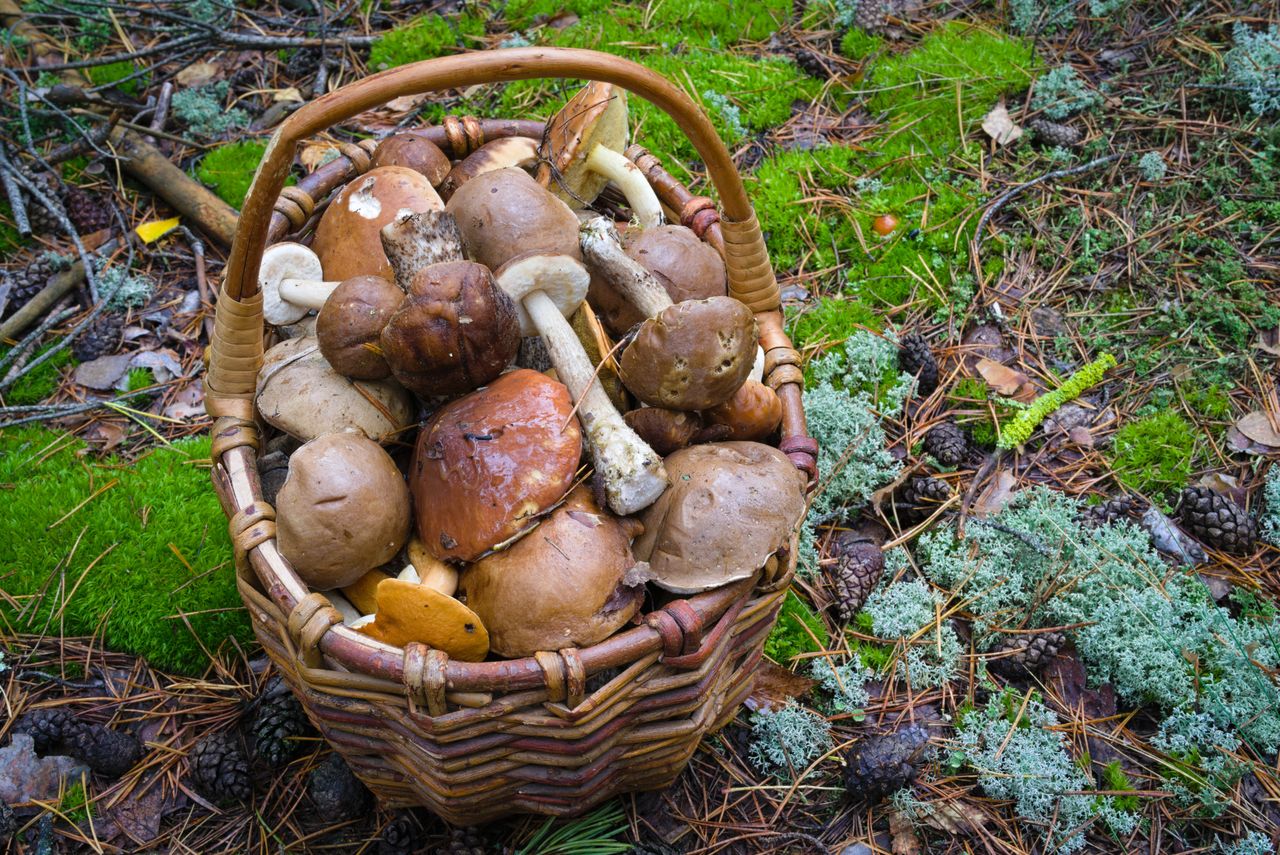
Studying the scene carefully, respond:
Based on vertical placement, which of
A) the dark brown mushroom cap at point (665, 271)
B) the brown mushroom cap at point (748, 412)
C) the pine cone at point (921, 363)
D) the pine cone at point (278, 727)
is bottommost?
the pine cone at point (278, 727)

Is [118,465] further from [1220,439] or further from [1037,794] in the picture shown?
[1220,439]

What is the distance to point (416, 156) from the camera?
288 centimetres

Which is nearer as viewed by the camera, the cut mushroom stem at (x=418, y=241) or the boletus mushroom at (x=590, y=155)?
the cut mushroom stem at (x=418, y=241)

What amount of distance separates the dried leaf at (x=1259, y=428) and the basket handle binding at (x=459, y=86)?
1744 mm

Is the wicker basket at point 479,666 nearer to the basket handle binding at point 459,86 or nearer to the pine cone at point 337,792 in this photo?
the basket handle binding at point 459,86

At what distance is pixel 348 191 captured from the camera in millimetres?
2689

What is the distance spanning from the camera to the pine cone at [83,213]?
379cm

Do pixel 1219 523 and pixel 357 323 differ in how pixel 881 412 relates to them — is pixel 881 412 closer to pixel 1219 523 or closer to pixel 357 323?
pixel 1219 523

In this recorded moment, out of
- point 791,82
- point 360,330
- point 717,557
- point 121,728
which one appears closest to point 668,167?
point 791,82

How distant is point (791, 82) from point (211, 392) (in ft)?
9.85

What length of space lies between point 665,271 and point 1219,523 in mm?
1931

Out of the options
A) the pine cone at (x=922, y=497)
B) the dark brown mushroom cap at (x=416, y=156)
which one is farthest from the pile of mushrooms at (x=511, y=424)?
the pine cone at (x=922, y=497)

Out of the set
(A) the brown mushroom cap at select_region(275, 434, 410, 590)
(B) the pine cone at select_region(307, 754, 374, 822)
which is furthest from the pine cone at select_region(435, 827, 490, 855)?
(A) the brown mushroom cap at select_region(275, 434, 410, 590)

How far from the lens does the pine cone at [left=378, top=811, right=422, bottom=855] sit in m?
2.35
